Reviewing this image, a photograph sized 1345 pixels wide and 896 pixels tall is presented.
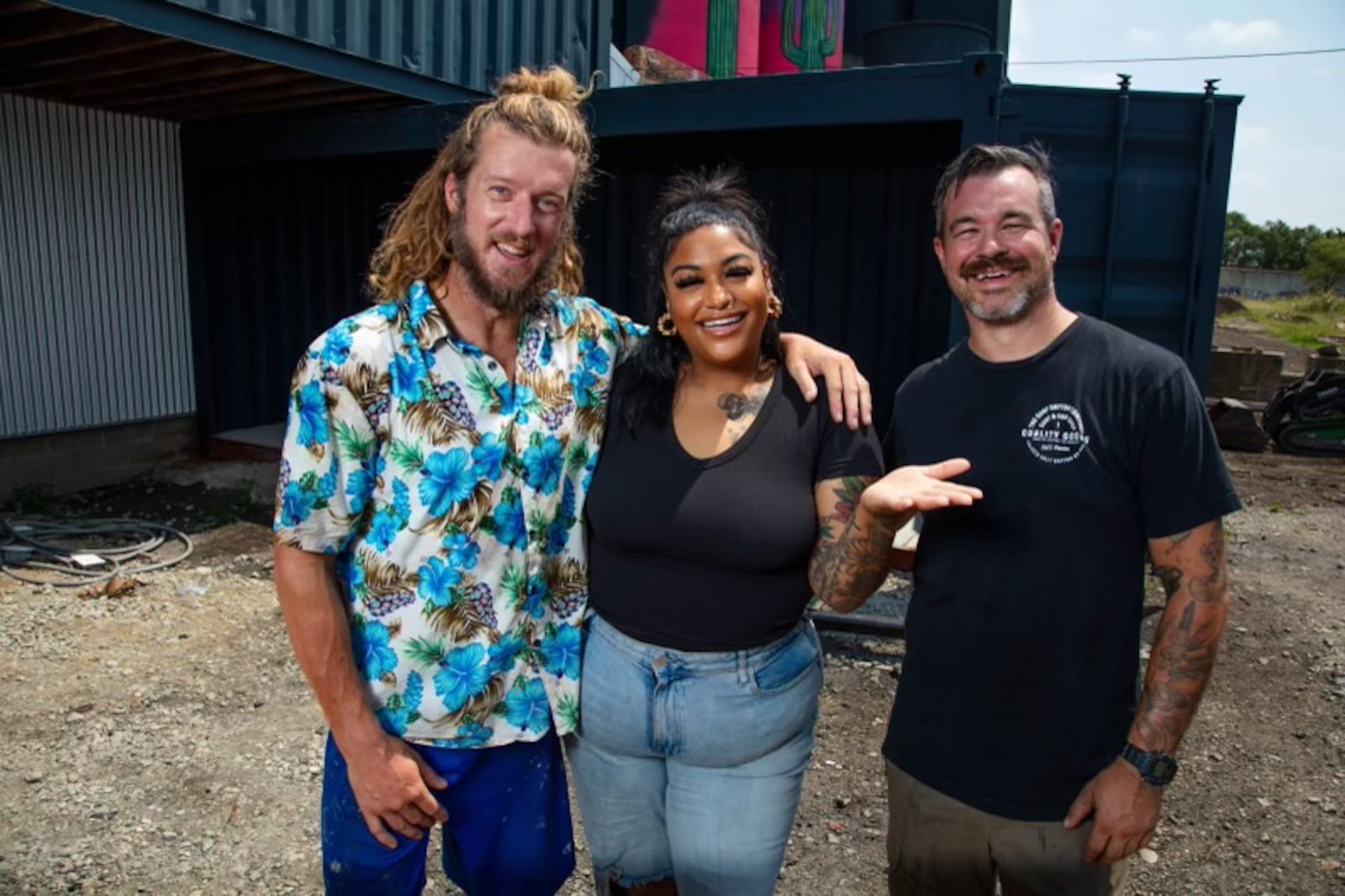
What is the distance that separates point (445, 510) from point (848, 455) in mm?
797

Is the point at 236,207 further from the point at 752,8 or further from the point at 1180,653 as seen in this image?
the point at 1180,653

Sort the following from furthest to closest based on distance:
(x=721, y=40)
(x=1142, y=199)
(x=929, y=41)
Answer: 1. (x=721, y=40)
2. (x=929, y=41)
3. (x=1142, y=199)

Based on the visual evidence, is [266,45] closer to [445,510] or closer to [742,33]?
[445,510]

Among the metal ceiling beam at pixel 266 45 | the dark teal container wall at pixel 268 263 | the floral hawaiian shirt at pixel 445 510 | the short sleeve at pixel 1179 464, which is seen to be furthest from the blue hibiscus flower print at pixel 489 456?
the dark teal container wall at pixel 268 263

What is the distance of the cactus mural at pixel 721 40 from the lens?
11.5 metres

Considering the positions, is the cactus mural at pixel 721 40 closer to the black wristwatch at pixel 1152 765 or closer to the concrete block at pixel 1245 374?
the concrete block at pixel 1245 374

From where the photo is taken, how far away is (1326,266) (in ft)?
172

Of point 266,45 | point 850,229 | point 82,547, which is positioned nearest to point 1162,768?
point 850,229

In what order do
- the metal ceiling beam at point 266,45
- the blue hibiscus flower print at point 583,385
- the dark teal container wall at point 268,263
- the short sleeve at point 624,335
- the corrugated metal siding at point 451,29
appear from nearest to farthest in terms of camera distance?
the blue hibiscus flower print at point 583,385, the short sleeve at point 624,335, the metal ceiling beam at point 266,45, the corrugated metal siding at point 451,29, the dark teal container wall at point 268,263

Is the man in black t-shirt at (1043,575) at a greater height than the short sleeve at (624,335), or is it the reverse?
the short sleeve at (624,335)

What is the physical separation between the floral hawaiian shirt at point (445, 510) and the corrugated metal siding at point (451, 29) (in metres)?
4.74

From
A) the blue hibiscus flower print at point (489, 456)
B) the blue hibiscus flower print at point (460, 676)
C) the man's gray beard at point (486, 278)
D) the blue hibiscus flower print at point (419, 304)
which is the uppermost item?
the man's gray beard at point (486, 278)

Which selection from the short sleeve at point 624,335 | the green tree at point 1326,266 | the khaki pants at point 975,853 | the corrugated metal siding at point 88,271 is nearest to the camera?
the khaki pants at point 975,853

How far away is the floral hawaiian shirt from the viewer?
69.9 inches
